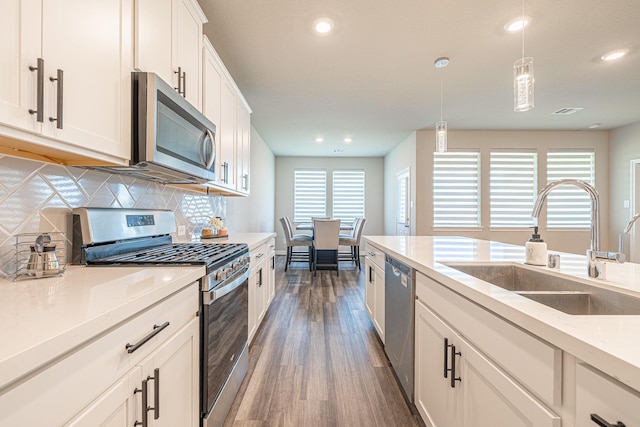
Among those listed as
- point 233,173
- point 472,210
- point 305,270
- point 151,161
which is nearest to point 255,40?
point 233,173

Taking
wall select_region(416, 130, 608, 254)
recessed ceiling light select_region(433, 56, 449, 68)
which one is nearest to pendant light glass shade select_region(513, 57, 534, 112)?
recessed ceiling light select_region(433, 56, 449, 68)

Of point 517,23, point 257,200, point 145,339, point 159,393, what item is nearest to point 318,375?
point 159,393

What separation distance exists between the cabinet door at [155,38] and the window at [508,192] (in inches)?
211

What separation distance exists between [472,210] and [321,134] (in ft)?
10.2

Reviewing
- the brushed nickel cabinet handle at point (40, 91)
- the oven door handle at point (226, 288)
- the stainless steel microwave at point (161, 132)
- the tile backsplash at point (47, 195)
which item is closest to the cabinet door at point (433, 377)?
the oven door handle at point (226, 288)

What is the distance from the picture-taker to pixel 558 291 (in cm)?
117

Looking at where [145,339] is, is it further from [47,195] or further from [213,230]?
[213,230]

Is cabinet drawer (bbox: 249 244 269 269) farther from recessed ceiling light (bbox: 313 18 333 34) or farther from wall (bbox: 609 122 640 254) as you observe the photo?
wall (bbox: 609 122 640 254)

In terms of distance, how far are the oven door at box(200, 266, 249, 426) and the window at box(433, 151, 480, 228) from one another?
4.27 m

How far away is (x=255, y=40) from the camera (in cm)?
242

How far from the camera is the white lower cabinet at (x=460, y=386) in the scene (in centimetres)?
75

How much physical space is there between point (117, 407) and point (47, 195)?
913 mm

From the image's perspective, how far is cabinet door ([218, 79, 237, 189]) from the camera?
2.35m

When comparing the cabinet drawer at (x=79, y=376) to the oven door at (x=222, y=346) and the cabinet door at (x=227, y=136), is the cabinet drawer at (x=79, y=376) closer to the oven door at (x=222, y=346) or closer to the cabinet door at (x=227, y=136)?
the oven door at (x=222, y=346)
